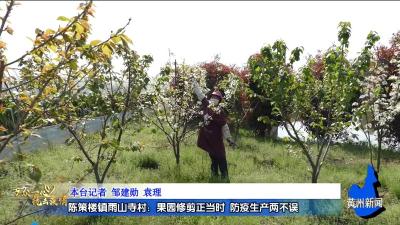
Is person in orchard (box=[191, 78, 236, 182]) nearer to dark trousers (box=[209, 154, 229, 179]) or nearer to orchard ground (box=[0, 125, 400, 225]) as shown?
dark trousers (box=[209, 154, 229, 179])

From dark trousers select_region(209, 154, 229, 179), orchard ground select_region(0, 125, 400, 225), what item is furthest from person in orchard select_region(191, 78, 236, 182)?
orchard ground select_region(0, 125, 400, 225)

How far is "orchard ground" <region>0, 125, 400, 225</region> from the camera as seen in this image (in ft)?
15.9

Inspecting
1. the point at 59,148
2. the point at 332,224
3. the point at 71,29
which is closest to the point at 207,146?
the point at 332,224

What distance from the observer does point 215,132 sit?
257 inches

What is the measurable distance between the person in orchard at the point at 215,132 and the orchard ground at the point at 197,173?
0.82 feet

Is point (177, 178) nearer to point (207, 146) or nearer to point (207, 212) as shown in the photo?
point (207, 146)

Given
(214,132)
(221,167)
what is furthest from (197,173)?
(214,132)

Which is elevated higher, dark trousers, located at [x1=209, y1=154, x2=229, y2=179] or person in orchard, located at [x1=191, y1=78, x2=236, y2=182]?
person in orchard, located at [x1=191, y1=78, x2=236, y2=182]
